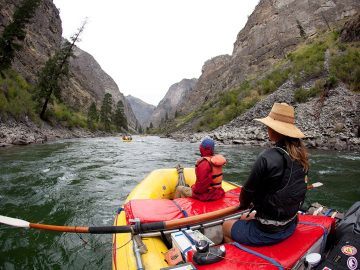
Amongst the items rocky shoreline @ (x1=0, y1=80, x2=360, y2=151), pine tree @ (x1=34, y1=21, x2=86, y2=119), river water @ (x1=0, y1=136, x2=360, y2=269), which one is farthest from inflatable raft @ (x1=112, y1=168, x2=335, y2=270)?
pine tree @ (x1=34, y1=21, x2=86, y2=119)

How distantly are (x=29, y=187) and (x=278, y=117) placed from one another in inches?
293

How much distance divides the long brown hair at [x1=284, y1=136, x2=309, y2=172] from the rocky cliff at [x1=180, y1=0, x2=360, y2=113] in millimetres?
Answer: 52589

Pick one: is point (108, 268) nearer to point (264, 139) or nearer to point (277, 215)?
point (277, 215)

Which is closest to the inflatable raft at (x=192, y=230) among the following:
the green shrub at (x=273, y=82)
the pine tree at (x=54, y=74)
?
the pine tree at (x=54, y=74)

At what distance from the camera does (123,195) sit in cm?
779

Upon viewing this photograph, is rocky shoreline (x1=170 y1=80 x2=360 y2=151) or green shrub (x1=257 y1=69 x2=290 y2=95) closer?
rocky shoreline (x1=170 y1=80 x2=360 y2=151)

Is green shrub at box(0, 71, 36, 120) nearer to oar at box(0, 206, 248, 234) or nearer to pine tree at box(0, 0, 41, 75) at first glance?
pine tree at box(0, 0, 41, 75)

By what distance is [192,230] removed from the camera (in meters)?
3.48

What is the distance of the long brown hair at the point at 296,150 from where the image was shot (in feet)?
9.05

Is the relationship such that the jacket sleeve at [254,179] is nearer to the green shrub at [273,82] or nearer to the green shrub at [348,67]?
the green shrub at [348,67]

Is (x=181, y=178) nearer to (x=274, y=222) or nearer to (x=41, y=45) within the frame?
(x=274, y=222)

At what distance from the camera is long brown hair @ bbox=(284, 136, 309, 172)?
2.76 m

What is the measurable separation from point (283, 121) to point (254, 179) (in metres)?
0.72

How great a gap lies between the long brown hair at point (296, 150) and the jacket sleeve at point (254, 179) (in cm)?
30
